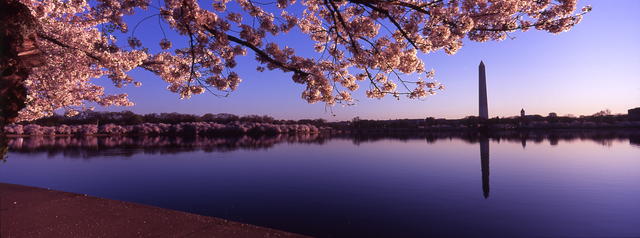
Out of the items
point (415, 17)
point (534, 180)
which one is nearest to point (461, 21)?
point (415, 17)

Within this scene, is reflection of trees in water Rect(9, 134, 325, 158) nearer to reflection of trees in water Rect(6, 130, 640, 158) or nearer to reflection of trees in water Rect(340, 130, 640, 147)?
reflection of trees in water Rect(6, 130, 640, 158)

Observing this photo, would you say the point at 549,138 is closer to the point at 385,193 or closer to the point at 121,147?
the point at 385,193

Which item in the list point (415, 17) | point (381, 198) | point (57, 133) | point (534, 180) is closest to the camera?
point (415, 17)

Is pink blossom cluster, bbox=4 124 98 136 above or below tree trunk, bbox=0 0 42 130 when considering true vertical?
below

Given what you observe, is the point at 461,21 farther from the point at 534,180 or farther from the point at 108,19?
the point at 534,180

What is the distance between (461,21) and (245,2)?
5.75 metres

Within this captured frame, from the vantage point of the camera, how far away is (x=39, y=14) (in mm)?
8336

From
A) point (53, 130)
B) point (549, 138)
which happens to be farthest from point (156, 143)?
point (549, 138)

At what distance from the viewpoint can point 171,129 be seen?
8525cm

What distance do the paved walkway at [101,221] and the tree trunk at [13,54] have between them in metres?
1.79

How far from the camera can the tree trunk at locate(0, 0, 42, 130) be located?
13.4 ft

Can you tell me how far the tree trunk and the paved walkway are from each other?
179cm

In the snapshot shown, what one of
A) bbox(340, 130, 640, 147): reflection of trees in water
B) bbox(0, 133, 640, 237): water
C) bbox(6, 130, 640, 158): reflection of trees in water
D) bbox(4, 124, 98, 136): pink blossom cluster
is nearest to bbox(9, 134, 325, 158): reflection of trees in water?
bbox(6, 130, 640, 158): reflection of trees in water

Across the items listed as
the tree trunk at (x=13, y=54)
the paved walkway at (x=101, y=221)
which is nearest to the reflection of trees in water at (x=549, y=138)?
the paved walkway at (x=101, y=221)
